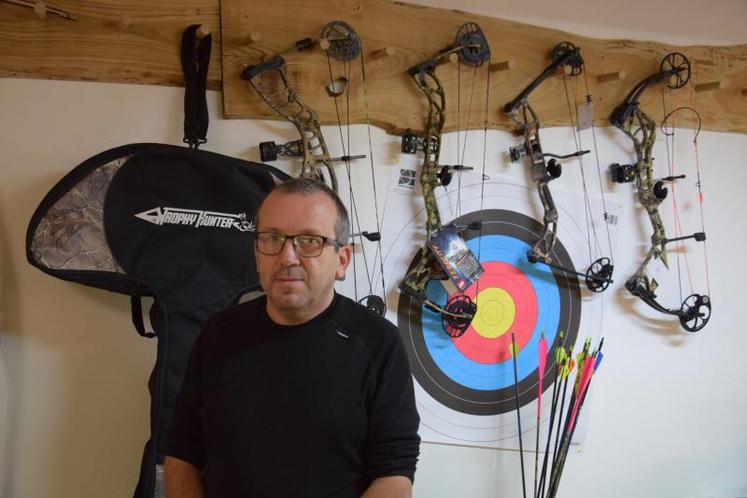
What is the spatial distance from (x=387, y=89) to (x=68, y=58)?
67 centimetres

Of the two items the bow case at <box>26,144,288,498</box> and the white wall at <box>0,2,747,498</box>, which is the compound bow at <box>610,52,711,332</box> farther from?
the bow case at <box>26,144,288,498</box>

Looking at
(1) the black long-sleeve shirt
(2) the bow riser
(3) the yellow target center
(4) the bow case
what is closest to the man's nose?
(1) the black long-sleeve shirt

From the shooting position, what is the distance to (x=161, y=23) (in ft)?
3.99

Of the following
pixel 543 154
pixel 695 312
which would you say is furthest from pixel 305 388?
pixel 695 312

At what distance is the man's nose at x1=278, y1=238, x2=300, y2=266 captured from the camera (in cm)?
84

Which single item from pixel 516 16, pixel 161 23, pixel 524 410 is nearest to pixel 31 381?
pixel 161 23

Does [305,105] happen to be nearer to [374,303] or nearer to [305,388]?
[374,303]

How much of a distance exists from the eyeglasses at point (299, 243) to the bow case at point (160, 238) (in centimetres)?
32

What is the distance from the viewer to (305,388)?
86 cm

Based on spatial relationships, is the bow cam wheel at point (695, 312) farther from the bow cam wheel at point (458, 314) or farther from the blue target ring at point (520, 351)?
the bow cam wheel at point (458, 314)

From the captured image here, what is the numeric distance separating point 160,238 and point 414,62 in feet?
2.37

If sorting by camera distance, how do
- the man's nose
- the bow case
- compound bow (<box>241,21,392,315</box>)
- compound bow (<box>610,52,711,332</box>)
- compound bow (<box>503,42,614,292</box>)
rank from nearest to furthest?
1. the man's nose
2. the bow case
3. compound bow (<box>241,21,392,315</box>)
4. compound bow (<box>503,42,614,292</box>)
5. compound bow (<box>610,52,711,332</box>)

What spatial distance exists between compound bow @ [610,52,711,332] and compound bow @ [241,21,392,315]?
776mm

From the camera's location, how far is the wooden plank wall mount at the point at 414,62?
1285 mm
